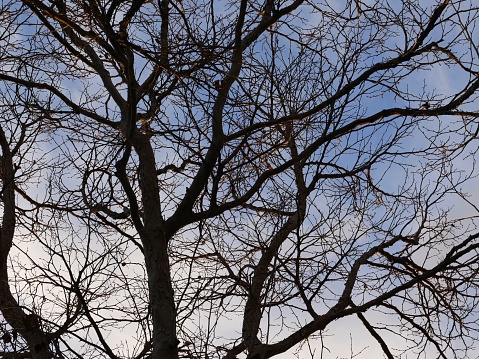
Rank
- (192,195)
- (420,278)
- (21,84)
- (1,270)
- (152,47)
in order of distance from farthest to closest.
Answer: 1. (1,270)
2. (21,84)
3. (192,195)
4. (420,278)
5. (152,47)

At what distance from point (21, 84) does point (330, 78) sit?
3457 mm

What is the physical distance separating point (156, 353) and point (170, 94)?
2509 millimetres

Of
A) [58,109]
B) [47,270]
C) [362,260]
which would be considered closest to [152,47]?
[47,270]

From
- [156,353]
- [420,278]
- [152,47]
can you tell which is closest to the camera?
[152,47]

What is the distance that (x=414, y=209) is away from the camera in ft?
23.7

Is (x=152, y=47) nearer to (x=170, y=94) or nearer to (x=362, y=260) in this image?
(x=170, y=94)

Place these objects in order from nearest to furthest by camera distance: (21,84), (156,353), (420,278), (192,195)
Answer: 1. (156,353)
2. (420,278)
3. (192,195)
4. (21,84)

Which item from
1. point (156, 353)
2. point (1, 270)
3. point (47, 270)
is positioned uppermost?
point (1, 270)

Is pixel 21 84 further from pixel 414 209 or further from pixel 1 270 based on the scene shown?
pixel 414 209

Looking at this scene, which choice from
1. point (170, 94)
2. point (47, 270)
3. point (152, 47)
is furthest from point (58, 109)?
point (152, 47)

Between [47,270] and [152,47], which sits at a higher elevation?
[152,47]

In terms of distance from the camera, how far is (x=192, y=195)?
6.07 m

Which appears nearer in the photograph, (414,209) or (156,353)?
(156,353)

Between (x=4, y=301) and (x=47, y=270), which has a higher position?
(x=4, y=301)
